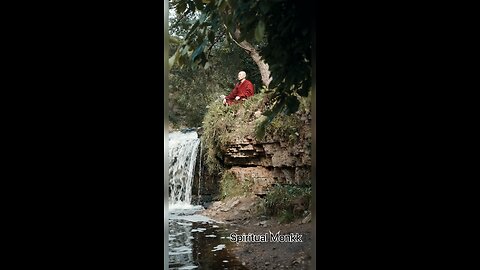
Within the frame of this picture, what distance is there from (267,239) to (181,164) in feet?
1.32

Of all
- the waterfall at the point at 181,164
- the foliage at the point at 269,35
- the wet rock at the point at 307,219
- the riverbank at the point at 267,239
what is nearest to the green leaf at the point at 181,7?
the foliage at the point at 269,35

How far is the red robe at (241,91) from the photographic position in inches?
65.2

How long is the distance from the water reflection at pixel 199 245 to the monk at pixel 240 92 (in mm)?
436

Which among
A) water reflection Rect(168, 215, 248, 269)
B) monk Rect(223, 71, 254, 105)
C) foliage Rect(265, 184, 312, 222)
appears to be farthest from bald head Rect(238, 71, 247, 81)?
water reflection Rect(168, 215, 248, 269)

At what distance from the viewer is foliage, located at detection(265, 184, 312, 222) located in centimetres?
160

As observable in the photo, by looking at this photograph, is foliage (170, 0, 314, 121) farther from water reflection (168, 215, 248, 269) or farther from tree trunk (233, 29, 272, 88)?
water reflection (168, 215, 248, 269)

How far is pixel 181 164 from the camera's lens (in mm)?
1627

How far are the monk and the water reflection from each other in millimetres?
436

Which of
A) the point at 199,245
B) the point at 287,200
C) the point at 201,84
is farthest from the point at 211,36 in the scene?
the point at 199,245

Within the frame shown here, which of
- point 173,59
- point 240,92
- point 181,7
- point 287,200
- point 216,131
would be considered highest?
point 181,7

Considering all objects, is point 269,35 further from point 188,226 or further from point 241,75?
point 188,226

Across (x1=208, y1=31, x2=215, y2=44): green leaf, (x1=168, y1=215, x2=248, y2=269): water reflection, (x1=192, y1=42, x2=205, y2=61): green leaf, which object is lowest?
(x1=168, y1=215, x2=248, y2=269): water reflection
